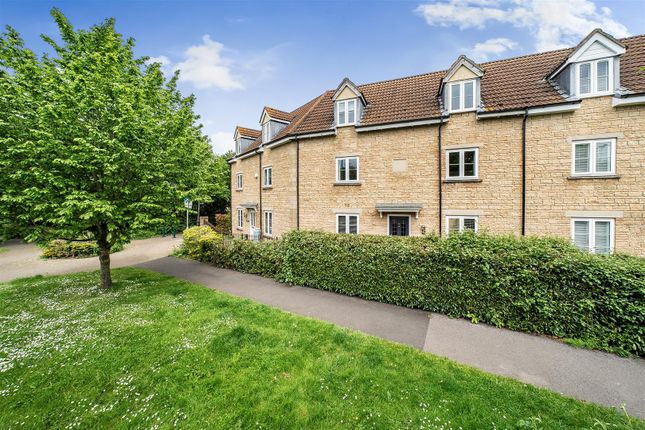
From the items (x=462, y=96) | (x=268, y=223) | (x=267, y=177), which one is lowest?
(x=268, y=223)

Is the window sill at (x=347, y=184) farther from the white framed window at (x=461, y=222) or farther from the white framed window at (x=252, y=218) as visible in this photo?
the white framed window at (x=252, y=218)

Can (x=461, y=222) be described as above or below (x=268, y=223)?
above

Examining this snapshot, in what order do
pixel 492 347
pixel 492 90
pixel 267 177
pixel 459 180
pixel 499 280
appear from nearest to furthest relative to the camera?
pixel 492 347
pixel 499 280
pixel 459 180
pixel 492 90
pixel 267 177

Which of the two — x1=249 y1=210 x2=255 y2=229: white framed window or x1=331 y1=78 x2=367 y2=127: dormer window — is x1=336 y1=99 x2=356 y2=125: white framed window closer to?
x1=331 y1=78 x2=367 y2=127: dormer window

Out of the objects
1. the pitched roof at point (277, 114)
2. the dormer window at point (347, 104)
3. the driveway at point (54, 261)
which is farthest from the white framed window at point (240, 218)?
the dormer window at point (347, 104)

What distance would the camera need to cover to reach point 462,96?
12578 mm

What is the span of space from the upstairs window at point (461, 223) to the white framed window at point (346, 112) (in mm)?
7832

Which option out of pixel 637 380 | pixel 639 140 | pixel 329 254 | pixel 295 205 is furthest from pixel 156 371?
pixel 639 140

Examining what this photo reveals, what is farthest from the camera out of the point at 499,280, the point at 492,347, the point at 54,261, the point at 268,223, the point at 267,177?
the point at 267,177

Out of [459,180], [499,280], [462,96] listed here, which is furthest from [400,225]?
[462,96]

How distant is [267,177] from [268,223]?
359cm

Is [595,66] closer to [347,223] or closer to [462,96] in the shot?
[462,96]

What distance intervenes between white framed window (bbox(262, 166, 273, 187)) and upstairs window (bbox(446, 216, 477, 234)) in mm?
12269

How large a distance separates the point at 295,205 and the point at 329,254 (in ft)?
23.8
